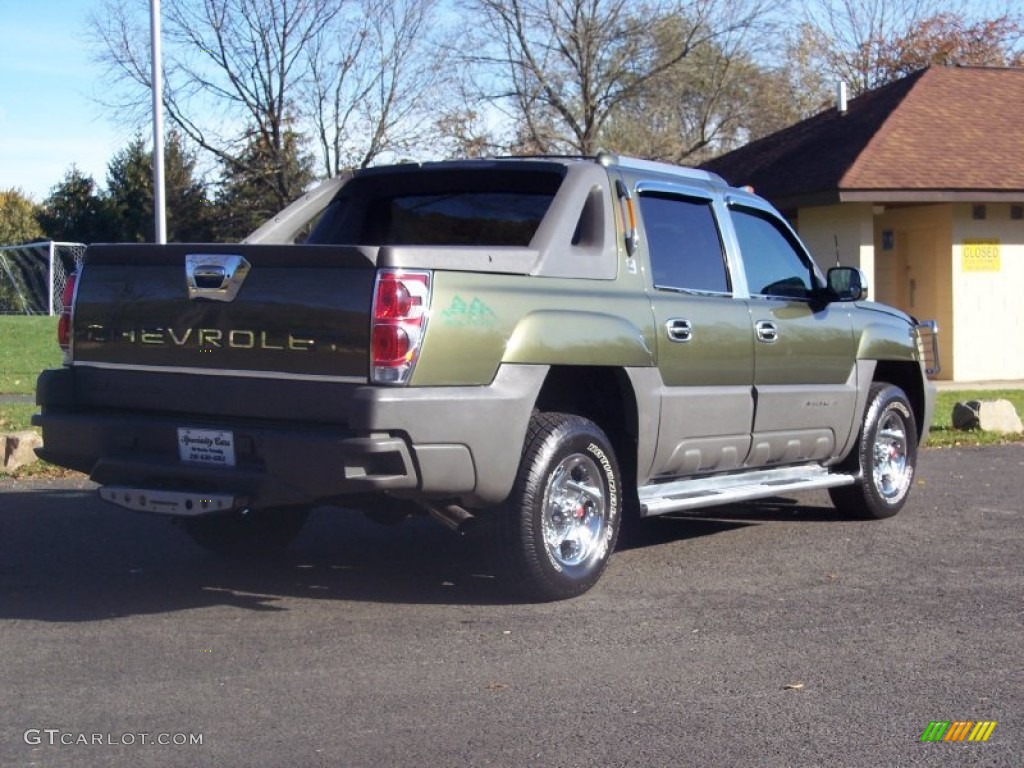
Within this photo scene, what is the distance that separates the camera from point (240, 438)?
6047 mm

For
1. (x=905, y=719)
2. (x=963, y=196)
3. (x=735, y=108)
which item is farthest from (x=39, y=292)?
(x=905, y=719)

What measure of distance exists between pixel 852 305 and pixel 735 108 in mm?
26992

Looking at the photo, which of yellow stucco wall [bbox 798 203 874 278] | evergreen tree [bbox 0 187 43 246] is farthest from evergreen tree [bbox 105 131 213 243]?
yellow stucco wall [bbox 798 203 874 278]

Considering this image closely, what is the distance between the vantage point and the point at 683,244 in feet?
25.0

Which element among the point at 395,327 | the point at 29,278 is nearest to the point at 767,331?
the point at 395,327

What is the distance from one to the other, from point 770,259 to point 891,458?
181 cm

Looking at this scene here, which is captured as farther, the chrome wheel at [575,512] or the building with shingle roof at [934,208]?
the building with shingle roof at [934,208]

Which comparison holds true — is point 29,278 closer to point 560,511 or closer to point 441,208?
point 441,208

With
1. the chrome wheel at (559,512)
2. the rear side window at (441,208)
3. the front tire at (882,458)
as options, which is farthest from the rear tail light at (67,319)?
the front tire at (882,458)

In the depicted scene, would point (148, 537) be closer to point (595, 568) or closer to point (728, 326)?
point (595, 568)

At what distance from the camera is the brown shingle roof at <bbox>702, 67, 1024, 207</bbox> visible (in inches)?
742

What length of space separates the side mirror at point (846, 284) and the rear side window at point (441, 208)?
7.33 feet

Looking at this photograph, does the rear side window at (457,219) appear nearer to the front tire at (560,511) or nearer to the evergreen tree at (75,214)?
the front tire at (560,511)

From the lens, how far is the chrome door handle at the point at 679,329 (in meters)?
7.17
